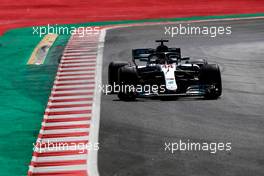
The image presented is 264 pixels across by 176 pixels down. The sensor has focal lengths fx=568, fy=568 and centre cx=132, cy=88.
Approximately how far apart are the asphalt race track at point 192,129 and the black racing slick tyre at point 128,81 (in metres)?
0.29

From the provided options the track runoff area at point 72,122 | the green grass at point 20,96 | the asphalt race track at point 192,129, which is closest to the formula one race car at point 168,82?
the asphalt race track at point 192,129

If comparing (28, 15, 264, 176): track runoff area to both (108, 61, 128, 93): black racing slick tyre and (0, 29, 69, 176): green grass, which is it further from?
(108, 61, 128, 93): black racing slick tyre

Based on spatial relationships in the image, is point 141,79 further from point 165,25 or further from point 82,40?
point 165,25

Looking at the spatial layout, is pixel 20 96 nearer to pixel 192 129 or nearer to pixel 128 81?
pixel 128 81

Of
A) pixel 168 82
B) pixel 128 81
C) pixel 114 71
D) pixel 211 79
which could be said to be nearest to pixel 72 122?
pixel 128 81

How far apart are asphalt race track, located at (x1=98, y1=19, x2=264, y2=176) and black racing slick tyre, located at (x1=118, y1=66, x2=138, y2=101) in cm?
29

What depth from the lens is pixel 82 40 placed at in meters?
31.6

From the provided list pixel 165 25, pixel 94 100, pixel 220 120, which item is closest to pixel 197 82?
pixel 220 120

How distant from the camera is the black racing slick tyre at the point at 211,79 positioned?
18.9 metres

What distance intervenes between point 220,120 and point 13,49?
15.9m

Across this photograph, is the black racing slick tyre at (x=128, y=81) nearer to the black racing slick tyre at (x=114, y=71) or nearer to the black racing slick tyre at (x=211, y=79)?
the black racing slick tyre at (x=114, y=71)

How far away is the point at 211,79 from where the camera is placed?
18.9m

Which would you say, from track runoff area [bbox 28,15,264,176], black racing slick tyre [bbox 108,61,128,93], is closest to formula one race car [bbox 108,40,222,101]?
black racing slick tyre [bbox 108,61,128,93]

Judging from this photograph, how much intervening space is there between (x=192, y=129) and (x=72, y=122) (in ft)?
13.2
